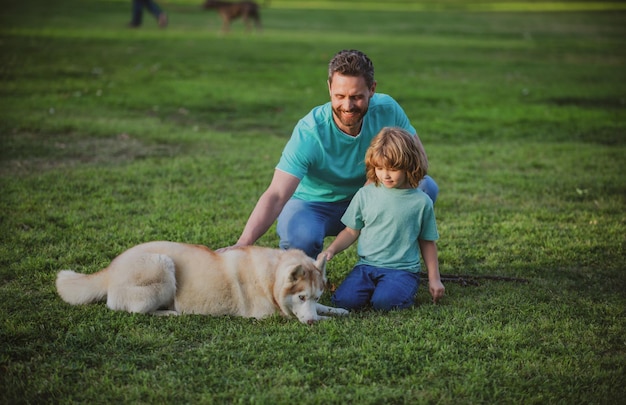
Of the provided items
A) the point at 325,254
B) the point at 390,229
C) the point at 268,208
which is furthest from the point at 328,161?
the point at 325,254

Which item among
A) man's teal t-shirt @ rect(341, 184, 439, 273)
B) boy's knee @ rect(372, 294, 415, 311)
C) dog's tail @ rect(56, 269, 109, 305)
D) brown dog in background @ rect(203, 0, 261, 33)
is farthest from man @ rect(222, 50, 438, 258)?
brown dog in background @ rect(203, 0, 261, 33)

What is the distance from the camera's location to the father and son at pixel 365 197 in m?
4.99

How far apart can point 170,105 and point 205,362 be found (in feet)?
33.5

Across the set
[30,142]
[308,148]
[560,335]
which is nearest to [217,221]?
[308,148]

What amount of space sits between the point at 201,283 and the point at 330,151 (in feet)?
5.52

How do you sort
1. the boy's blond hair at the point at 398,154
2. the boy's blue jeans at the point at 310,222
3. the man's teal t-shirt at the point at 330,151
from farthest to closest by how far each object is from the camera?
the boy's blue jeans at the point at 310,222 < the man's teal t-shirt at the point at 330,151 < the boy's blond hair at the point at 398,154

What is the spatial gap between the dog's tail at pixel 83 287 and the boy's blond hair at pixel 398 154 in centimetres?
220

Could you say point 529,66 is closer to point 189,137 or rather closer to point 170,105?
point 170,105

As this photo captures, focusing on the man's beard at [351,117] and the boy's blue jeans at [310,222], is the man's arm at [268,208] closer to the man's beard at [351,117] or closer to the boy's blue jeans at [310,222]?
the boy's blue jeans at [310,222]

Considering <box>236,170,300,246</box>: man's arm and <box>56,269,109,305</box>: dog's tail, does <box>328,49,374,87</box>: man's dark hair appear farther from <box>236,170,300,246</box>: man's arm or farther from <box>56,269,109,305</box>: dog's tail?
<box>56,269,109,305</box>: dog's tail

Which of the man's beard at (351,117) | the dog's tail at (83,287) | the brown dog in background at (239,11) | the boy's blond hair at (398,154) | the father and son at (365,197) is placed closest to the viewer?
the dog's tail at (83,287)

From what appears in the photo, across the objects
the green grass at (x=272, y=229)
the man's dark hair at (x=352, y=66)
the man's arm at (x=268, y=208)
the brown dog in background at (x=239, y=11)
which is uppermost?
the brown dog in background at (x=239, y=11)

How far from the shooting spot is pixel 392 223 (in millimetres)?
5051

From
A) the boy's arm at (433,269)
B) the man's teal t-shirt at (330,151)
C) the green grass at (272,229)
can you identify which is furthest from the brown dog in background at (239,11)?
the boy's arm at (433,269)
